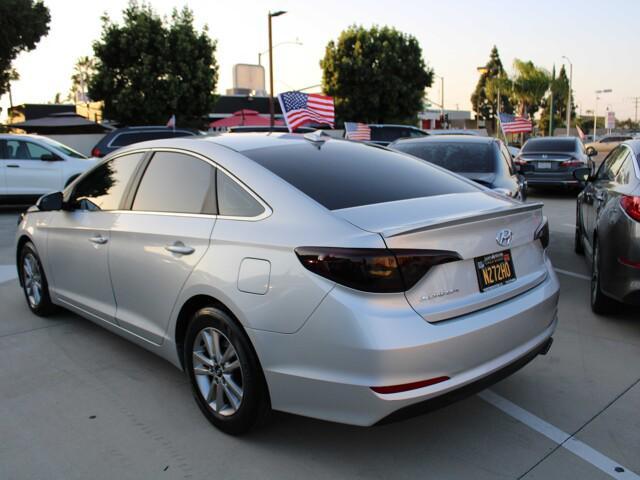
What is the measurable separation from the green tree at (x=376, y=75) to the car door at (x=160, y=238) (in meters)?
34.0

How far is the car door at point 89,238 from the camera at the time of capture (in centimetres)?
419

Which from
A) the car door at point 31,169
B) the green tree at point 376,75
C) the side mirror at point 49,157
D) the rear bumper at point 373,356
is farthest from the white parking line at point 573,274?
the green tree at point 376,75

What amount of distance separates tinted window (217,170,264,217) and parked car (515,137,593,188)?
12.1m

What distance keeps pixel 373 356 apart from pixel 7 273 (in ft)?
20.8

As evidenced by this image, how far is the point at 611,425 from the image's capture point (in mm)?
3348

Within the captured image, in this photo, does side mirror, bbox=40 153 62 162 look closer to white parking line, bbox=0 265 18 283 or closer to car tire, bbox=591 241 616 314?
white parking line, bbox=0 265 18 283

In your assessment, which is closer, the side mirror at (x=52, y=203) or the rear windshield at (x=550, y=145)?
the side mirror at (x=52, y=203)

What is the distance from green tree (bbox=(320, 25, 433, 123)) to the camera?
36812mm

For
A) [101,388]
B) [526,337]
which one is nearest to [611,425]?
[526,337]

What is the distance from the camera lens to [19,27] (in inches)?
957

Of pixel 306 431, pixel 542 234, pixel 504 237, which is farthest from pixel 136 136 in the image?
pixel 504 237

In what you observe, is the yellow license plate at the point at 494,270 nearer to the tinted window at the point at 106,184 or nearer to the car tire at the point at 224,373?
the car tire at the point at 224,373

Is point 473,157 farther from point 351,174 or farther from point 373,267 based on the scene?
point 373,267

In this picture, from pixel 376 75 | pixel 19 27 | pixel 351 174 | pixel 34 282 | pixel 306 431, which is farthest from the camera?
pixel 376 75
